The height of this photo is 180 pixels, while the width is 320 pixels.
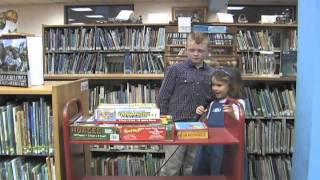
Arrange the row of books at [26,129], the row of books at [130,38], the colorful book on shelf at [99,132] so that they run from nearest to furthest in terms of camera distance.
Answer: the colorful book on shelf at [99,132] → the row of books at [26,129] → the row of books at [130,38]

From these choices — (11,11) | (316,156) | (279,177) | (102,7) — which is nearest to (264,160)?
(279,177)

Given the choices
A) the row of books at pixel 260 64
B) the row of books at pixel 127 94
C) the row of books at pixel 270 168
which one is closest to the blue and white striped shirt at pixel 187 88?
the row of books at pixel 127 94

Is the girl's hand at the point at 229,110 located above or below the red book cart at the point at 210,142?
above

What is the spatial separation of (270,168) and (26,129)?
2.74m

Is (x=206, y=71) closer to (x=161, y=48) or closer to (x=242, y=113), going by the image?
(x=242, y=113)

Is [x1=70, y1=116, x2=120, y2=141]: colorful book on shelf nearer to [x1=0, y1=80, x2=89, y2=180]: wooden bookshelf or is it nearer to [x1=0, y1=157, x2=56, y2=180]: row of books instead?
[x1=0, y1=80, x2=89, y2=180]: wooden bookshelf

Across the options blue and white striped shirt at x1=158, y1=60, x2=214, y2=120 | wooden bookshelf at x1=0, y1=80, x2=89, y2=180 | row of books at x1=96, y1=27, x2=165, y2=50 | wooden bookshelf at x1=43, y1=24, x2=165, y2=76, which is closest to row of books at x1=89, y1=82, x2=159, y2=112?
wooden bookshelf at x1=43, y1=24, x2=165, y2=76

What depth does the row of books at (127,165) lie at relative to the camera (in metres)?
3.72

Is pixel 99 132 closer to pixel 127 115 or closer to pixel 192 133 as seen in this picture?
pixel 127 115

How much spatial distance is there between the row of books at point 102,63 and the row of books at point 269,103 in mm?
1189

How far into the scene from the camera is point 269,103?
12.2 feet

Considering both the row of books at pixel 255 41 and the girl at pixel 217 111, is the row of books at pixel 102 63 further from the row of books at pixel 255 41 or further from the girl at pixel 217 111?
the girl at pixel 217 111

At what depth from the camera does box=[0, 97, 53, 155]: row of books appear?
179cm

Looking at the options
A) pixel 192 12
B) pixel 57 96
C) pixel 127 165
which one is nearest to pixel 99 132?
pixel 57 96
